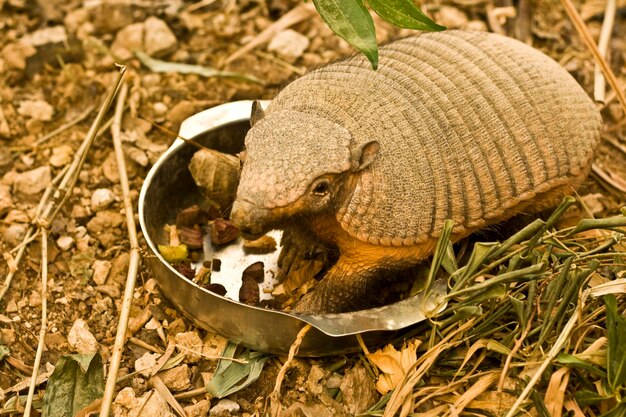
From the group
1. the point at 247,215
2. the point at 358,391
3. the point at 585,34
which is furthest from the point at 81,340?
the point at 585,34

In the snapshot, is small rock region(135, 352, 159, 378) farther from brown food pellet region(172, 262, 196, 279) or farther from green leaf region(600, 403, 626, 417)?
green leaf region(600, 403, 626, 417)

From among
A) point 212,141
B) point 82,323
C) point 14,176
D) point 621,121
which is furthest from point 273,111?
point 621,121

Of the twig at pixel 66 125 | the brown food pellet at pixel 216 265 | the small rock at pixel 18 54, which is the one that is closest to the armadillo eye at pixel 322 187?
the brown food pellet at pixel 216 265

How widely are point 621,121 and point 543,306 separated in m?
1.80

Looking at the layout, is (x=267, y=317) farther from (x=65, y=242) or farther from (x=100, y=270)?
(x=65, y=242)

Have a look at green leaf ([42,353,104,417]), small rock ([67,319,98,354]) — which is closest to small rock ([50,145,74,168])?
small rock ([67,319,98,354])

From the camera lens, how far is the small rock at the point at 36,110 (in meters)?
4.21

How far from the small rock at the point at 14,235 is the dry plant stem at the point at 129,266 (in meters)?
0.46

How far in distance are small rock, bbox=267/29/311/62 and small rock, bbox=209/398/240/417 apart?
7.37 feet

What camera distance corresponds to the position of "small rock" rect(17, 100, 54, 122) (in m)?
4.21

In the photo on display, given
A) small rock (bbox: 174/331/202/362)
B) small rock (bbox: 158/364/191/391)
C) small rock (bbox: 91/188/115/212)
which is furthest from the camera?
small rock (bbox: 91/188/115/212)

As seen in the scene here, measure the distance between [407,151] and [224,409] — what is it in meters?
1.18

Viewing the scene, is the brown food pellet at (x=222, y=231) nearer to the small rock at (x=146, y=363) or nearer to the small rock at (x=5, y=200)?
the small rock at (x=146, y=363)

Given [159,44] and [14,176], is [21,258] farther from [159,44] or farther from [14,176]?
[159,44]
